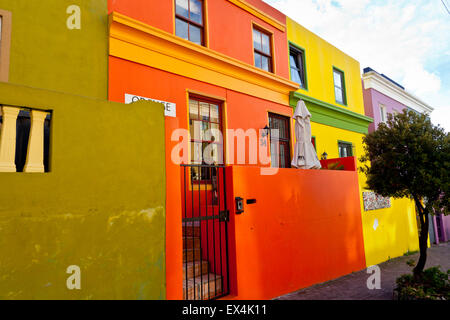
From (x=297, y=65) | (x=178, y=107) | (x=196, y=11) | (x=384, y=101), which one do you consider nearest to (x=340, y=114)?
(x=297, y=65)

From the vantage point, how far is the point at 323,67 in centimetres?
1237

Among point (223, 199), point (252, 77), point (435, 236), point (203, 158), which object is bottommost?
point (435, 236)

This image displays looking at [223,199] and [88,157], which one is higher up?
[88,157]

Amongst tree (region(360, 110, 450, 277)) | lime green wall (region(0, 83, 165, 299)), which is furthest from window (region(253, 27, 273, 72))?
Result: lime green wall (region(0, 83, 165, 299))

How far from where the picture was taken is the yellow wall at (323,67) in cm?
1148

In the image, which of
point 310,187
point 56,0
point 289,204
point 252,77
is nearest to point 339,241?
point 310,187

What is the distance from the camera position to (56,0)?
584 centimetres

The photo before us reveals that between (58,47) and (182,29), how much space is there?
3.18 meters

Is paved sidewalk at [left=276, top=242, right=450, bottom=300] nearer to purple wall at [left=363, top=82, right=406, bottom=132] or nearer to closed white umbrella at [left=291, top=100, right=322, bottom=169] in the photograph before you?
closed white umbrella at [left=291, top=100, right=322, bottom=169]

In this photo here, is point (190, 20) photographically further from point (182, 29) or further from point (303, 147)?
point (303, 147)

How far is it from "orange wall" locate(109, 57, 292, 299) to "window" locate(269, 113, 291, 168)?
0.29 m

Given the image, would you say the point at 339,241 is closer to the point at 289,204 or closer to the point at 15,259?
the point at 289,204
